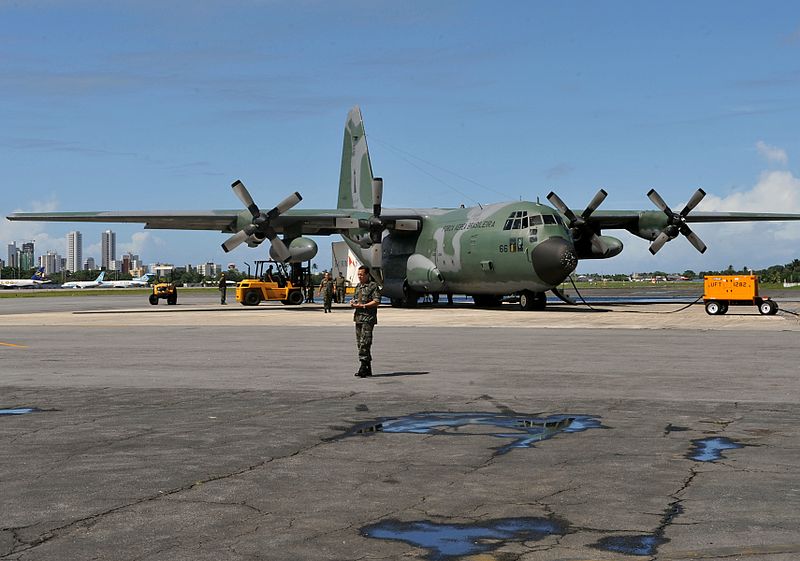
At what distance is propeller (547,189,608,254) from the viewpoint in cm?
4672

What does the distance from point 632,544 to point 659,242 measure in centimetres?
4517

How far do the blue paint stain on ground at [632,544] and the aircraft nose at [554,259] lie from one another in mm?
33270

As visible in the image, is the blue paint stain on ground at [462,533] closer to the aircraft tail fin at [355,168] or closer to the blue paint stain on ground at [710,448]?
the blue paint stain on ground at [710,448]

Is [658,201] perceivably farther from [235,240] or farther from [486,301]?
[235,240]

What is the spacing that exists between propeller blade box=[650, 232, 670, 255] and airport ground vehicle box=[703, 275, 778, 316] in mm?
8701

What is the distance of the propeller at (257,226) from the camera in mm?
44844

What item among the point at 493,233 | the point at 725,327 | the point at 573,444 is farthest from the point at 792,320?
the point at 573,444

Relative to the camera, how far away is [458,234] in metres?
45.1

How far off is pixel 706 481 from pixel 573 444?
2.07 metres

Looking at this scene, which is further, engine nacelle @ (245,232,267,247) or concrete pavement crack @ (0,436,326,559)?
engine nacelle @ (245,232,267,247)

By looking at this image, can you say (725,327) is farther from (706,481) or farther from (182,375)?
(706,481)

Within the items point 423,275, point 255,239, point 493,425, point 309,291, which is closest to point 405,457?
point 493,425

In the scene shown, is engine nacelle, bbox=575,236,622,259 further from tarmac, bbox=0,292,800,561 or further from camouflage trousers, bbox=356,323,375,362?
camouflage trousers, bbox=356,323,375,362

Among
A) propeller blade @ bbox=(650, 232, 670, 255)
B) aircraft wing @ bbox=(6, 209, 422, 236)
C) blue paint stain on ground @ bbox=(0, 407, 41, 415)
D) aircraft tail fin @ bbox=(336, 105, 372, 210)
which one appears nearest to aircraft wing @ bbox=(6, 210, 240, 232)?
aircraft wing @ bbox=(6, 209, 422, 236)
